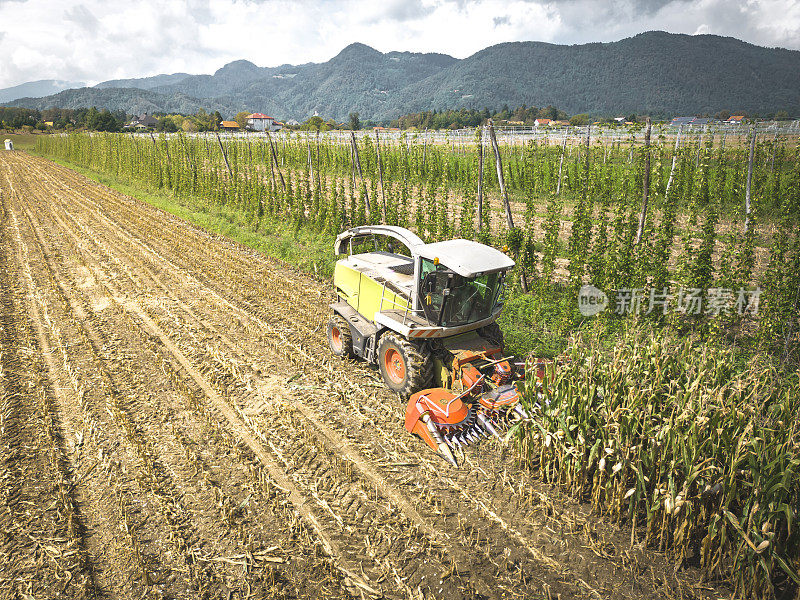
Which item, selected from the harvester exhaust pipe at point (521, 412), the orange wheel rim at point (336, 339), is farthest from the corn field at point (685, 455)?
the orange wheel rim at point (336, 339)

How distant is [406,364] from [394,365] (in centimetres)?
59

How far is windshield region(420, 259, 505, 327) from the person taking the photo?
5898mm

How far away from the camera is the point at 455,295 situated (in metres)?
5.98

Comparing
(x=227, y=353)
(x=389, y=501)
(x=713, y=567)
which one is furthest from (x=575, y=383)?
(x=227, y=353)

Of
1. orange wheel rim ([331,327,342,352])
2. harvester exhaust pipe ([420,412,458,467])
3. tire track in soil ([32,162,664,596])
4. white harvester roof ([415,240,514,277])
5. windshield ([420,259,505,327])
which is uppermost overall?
white harvester roof ([415,240,514,277])

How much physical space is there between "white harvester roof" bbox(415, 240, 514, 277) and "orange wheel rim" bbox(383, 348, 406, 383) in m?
1.48

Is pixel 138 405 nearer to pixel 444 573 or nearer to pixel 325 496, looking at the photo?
pixel 325 496

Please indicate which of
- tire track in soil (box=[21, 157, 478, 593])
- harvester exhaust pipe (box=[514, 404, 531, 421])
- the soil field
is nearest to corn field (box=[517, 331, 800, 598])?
harvester exhaust pipe (box=[514, 404, 531, 421])

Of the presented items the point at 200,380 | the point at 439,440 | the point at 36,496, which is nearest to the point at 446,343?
the point at 439,440

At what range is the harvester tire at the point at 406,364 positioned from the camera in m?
6.10

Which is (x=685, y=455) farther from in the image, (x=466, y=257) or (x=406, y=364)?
(x=406, y=364)

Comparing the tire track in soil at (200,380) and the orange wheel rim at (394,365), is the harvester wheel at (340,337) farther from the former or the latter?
the tire track in soil at (200,380)

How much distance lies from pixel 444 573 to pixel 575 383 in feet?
7.70

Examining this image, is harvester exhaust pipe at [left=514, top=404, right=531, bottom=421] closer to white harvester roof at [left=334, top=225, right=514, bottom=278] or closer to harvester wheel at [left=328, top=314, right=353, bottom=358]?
white harvester roof at [left=334, top=225, right=514, bottom=278]
